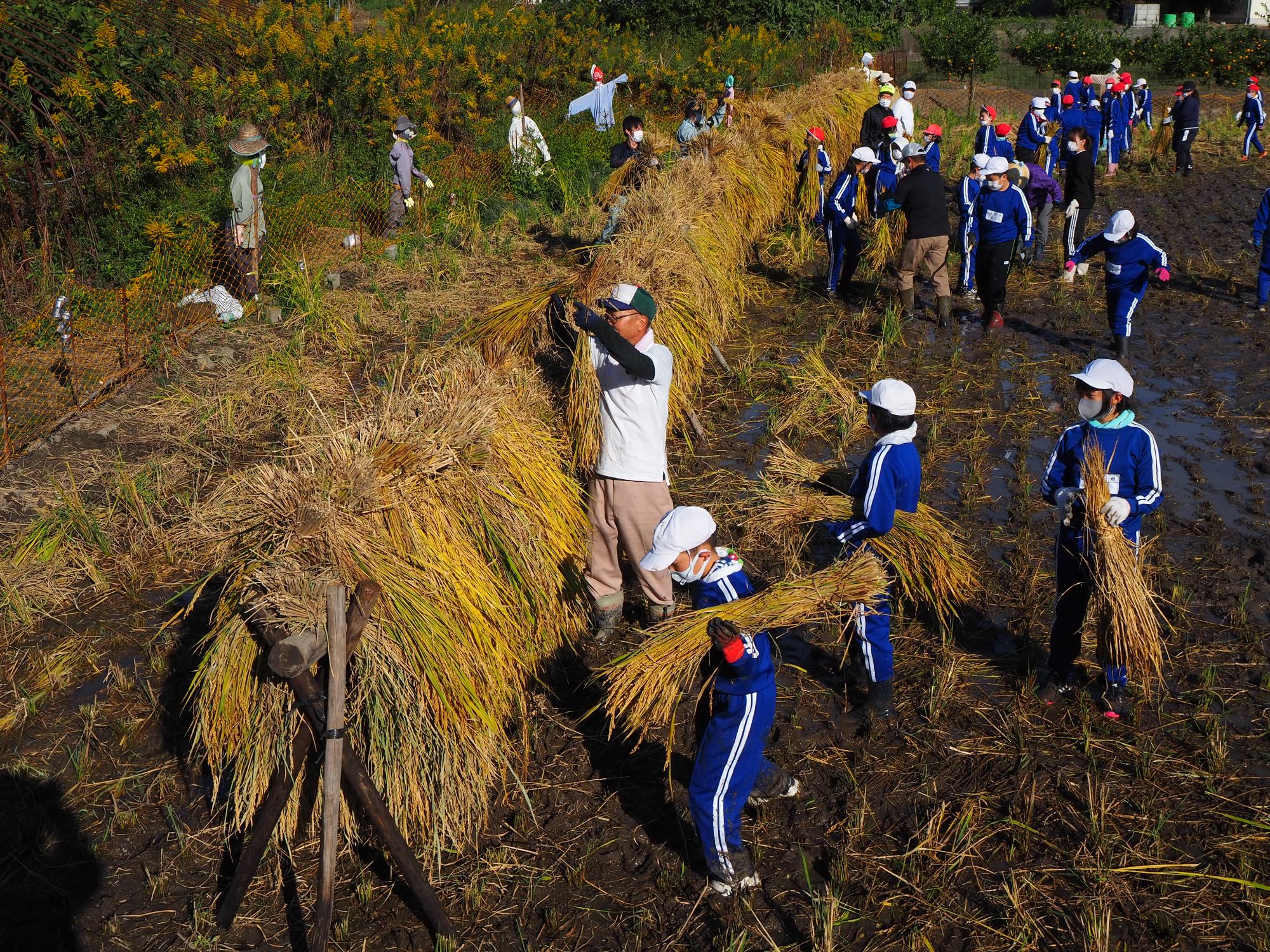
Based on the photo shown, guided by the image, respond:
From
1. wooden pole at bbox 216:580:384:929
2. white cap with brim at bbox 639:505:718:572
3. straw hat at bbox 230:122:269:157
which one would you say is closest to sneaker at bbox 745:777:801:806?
white cap with brim at bbox 639:505:718:572

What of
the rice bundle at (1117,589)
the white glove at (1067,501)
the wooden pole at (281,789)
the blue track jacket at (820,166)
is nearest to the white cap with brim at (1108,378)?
the rice bundle at (1117,589)

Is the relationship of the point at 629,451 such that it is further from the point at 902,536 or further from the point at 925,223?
the point at 925,223

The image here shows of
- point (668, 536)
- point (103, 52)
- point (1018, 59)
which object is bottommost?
point (1018, 59)

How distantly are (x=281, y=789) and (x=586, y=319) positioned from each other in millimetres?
2498

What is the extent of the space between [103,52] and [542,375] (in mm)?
8068

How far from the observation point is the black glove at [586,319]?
498 centimetres

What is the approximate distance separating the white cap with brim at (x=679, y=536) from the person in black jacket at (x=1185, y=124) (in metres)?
16.4

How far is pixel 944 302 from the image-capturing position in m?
10.1

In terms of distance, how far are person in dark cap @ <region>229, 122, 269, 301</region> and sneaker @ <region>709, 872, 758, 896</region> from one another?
7943 millimetres

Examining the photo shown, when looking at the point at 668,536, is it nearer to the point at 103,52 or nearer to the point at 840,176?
the point at 840,176

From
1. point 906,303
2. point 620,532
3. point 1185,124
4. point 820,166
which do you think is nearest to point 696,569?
point 620,532

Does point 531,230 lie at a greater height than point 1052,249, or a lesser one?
greater

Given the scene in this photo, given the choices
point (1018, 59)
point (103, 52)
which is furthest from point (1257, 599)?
point (1018, 59)

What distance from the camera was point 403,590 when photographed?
157 inches
